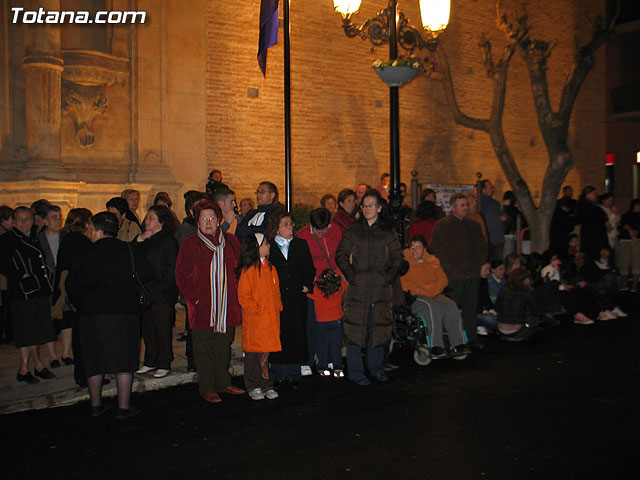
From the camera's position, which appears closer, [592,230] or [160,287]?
[160,287]

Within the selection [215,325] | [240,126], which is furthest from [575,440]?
[240,126]

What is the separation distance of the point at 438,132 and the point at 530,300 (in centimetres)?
1098

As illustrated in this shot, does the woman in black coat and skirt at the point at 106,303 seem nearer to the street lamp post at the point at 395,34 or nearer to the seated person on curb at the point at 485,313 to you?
the street lamp post at the point at 395,34

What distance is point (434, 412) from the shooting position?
6090 mm

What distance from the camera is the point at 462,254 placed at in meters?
8.60

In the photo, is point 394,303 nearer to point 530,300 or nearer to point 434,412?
point 434,412

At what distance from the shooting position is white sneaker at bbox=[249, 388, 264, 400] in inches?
255

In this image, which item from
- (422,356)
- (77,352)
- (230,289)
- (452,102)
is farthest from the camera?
(452,102)

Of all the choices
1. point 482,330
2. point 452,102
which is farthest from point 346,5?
point 452,102

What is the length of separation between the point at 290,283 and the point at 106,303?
1.91m

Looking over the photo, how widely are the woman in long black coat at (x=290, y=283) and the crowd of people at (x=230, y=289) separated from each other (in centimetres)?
1

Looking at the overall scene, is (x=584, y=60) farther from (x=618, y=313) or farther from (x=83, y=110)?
(x=83, y=110)

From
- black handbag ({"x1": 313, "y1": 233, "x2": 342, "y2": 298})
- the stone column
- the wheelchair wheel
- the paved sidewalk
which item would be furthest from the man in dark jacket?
the stone column

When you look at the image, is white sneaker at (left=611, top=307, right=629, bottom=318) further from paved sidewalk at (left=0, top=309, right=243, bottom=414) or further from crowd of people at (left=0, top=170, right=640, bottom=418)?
paved sidewalk at (left=0, top=309, right=243, bottom=414)
